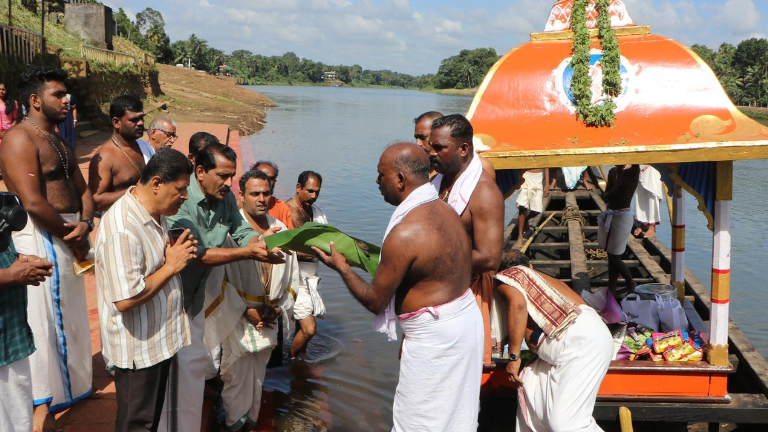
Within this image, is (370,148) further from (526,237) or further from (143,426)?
(143,426)

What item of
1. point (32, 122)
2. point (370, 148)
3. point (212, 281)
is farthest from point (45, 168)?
point (370, 148)

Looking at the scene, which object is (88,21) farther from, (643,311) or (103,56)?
(643,311)

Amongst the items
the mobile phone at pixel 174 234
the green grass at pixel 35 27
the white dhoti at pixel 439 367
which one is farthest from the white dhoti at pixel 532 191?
the green grass at pixel 35 27

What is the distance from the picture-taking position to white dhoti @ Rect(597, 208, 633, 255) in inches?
283

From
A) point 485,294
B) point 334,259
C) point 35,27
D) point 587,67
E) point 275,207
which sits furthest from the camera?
point 35,27

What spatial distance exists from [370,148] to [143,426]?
83.7 feet

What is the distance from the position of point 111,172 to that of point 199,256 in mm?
1345

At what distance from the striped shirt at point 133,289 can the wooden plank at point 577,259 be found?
5044 mm

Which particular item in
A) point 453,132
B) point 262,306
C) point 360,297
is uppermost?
point 453,132

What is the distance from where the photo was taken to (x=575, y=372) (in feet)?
12.4

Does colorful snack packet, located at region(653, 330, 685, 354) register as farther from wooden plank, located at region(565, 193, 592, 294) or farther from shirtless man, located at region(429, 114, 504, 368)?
wooden plank, located at region(565, 193, 592, 294)

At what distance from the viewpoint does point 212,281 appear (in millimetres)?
4137

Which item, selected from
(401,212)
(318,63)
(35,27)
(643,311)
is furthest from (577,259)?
(318,63)

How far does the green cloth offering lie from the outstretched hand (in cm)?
8
